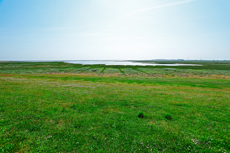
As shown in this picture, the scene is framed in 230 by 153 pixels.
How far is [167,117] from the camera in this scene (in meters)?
11.1

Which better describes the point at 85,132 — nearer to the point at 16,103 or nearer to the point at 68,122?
the point at 68,122

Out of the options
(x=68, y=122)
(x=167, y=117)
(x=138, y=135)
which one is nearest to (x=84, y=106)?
(x=68, y=122)

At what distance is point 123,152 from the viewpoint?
6.62 metres

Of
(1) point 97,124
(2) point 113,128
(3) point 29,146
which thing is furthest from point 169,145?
(3) point 29,146

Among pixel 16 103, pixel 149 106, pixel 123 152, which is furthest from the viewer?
pixel 149 106

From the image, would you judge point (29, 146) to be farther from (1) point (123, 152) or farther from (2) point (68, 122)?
(1) point (123, 152)

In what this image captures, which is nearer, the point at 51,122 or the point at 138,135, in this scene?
the point at 138,135

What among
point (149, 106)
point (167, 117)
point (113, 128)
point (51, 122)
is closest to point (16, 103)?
point (51, 122)

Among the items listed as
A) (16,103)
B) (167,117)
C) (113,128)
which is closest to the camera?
(113,128)

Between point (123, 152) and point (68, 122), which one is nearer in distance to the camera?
point (123, 152)

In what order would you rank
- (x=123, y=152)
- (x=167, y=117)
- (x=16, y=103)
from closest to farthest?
1. (x=123, y=152)
2. (x=167, y=117)
3. (x=16, y=103)

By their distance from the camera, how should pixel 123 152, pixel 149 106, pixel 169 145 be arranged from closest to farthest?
pixel 123 152 → pixel 169 145 → pixel 149 106

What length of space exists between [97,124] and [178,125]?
7.25 meters

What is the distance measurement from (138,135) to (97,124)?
3584mm
